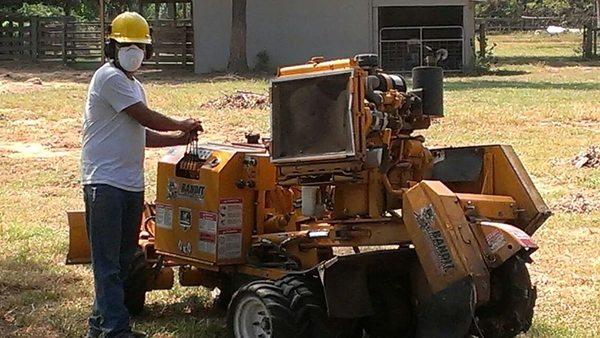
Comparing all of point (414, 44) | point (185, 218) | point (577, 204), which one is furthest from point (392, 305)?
point (414, 44)

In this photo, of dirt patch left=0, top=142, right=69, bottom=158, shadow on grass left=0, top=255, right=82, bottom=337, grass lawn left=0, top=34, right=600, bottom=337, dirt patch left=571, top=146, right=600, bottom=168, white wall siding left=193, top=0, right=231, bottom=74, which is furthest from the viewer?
white wall siding left=193, top=0, right=231, bottom=74

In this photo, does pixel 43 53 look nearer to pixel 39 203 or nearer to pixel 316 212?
pixel 39 203

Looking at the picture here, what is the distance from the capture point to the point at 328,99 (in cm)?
564

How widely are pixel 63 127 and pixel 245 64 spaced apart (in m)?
14.8

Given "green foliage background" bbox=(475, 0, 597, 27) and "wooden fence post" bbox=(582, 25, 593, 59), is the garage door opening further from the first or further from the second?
"green foliage background" bbox=(475, 0, 597, 27)

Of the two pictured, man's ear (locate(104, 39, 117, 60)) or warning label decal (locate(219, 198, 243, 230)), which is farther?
warning label decal (locate(219, 198, 243, 230))

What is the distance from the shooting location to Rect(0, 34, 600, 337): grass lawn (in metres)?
7.06

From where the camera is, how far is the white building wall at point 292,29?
33844 mm

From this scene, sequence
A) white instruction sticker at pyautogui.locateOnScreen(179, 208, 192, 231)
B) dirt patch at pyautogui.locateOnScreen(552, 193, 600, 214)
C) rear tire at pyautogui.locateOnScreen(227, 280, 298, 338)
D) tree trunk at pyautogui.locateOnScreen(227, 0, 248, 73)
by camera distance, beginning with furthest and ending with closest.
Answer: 1. tree trunk at pyautogui.locateOnScreen(227, 0, 248, 73)
2. dirt patch at pyautogui.locateOnScreen(552, 193, 600, 214)
3. white instruction sticker at pyautogui.locateOnScreen(179, 208, 192, 231)
4. rear tire at pyautogui.locateOnScreen(227, 280, 298, 338)

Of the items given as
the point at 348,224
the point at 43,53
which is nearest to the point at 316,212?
the point at 348,224

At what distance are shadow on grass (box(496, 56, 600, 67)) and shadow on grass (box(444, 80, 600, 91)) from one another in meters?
8.73

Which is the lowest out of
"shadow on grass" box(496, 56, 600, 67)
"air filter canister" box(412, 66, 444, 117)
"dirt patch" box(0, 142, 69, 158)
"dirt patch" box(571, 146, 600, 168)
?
"dirt patch" box(0, 142, 69, 158)

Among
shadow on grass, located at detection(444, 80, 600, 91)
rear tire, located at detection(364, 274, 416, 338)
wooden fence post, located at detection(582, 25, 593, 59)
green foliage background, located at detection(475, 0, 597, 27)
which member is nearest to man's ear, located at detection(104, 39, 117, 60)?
rear tire, located at detection(364, 274, 416, 338)

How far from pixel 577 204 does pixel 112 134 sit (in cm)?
630
